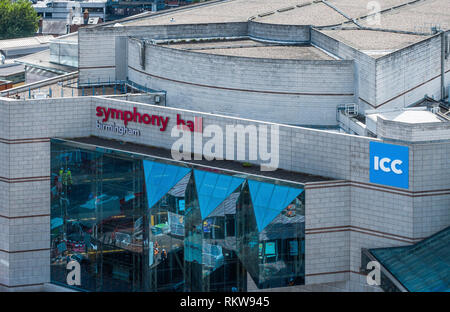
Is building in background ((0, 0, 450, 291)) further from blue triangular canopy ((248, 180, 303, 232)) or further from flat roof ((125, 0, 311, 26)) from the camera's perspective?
flat roof ((125, 0, 311, 26))

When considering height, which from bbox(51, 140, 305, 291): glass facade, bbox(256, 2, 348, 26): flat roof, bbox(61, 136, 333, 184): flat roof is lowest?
bbox(51, 140, 305, 291): glass facade

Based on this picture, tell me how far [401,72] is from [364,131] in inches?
271

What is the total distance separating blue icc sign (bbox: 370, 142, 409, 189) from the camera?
211ft

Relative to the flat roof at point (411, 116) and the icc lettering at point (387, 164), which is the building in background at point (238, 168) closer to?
the icc lettering at point (387, 164)

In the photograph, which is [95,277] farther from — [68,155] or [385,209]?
[385,209]

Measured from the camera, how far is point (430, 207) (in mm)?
65062

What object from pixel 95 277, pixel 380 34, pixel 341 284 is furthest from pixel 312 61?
pixel 95 277

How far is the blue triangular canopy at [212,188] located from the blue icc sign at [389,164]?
946 centimetres

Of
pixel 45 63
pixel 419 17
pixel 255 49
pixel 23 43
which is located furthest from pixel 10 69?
pixel 419 17

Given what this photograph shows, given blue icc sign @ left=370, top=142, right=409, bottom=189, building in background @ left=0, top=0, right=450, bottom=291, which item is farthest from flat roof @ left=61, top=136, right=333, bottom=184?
blue icc sign @ left=370, top=142, right=409, bottom=189

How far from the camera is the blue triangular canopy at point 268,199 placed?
6669cm

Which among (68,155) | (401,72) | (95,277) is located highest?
(401,72)

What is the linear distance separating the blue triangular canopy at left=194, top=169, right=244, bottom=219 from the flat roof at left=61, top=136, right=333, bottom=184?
79cm

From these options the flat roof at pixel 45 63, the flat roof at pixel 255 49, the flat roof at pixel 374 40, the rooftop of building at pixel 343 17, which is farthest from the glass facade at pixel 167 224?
the flat roof at pixel 45 63
